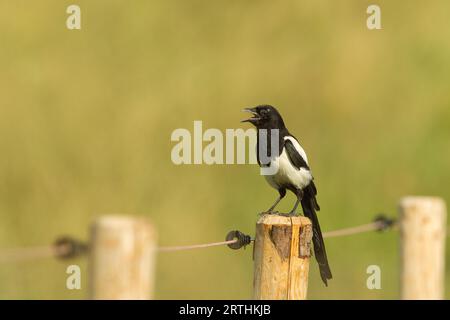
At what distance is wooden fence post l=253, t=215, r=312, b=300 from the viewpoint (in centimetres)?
375

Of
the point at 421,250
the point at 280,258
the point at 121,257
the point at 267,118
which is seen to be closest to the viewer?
the point at 121,257

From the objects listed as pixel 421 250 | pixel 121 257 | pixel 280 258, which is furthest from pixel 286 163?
pixel 121 257

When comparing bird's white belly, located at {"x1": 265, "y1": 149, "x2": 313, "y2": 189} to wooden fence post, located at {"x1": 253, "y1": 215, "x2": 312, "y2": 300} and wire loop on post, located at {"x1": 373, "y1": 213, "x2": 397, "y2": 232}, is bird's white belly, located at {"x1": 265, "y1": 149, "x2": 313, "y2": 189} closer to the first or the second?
wire loop on post, located at {"x1": 373, "y1": 213, "x2": 397, "y2": 232}

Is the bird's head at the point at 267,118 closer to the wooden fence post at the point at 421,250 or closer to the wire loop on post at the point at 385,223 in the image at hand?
the wire loop on post at the point at 385,223

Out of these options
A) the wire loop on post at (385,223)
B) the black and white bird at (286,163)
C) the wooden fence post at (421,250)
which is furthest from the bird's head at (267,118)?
the wooden fence post at (421,250)

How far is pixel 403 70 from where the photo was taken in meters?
9.54

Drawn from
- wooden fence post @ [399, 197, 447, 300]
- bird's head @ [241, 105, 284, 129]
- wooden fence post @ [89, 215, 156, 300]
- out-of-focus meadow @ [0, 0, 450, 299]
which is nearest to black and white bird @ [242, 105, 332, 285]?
bird's head @ [241, 105, 284, 129]

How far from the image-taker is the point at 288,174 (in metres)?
5.49

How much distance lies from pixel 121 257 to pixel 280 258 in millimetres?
1162

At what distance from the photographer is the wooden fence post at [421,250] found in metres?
4.46

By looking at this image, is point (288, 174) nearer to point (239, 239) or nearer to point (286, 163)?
point (286, 163)

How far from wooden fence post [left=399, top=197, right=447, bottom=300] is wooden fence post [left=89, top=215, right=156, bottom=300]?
2.01 meters
